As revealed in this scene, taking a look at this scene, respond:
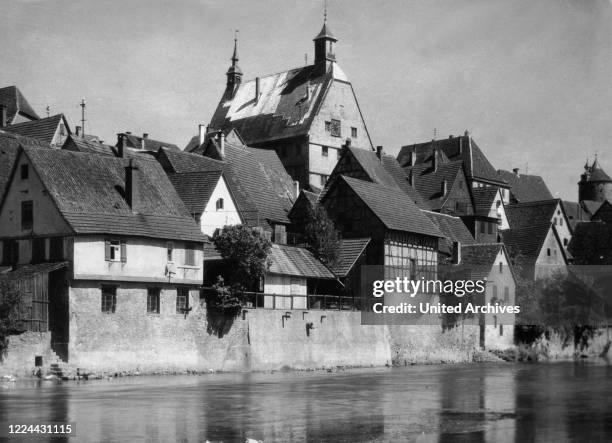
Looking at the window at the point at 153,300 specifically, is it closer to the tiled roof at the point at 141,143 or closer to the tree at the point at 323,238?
the tree at the point at 323,238

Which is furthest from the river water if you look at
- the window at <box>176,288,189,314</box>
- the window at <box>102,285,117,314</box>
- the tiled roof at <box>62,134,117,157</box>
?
the tiled roof at <box>62,134,117,157</box>

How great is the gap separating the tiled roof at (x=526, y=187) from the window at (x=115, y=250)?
81.3 metres

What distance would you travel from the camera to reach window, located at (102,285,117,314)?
5136cm

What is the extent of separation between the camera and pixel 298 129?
9744 cm

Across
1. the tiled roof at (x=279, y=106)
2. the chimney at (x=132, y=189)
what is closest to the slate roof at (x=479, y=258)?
the tiled roof at (x=279, y=106)

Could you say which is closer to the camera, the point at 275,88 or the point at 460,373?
the point at 460,373

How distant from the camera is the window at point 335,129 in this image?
324ft

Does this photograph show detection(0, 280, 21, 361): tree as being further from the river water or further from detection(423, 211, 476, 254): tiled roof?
detection(423, 211, 476, 254): tiled roof

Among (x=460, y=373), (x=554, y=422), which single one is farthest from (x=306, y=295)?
(x=554, y=422)

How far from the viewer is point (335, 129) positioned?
325 feet

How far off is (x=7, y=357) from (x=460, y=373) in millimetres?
24199

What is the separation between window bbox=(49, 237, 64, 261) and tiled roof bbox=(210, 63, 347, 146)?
46.9 metres

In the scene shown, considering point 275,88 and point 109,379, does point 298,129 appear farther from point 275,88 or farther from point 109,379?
point 109,379

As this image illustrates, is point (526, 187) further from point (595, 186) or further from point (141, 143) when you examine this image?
point (141, 143)
